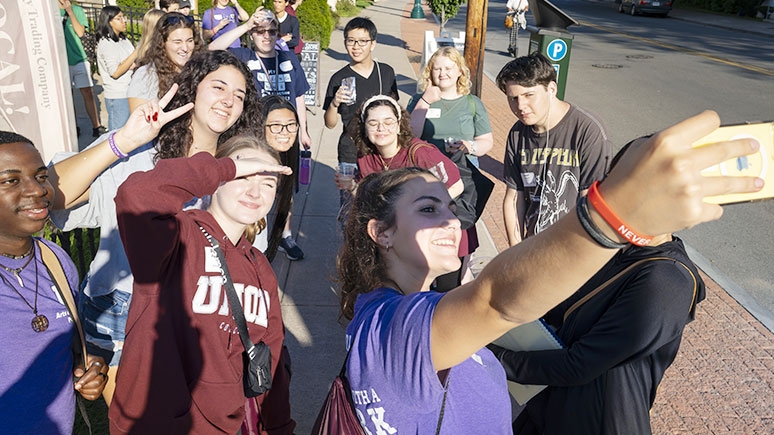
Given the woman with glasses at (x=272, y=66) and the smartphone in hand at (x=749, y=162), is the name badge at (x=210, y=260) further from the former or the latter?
the woman with glasses at (x=272, y=66)

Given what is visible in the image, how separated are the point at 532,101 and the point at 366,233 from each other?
1.91m

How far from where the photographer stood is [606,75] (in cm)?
1525

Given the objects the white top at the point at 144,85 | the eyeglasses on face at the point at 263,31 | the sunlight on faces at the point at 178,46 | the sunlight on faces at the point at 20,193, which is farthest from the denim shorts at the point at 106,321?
the eyeglasses on face at the point at 263,31

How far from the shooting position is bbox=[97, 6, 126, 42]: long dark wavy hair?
6.94 meters

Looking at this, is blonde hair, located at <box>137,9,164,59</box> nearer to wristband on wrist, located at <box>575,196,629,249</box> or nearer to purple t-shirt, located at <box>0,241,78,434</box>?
purple t-shirt, located at <box>0,241,78,434</box>

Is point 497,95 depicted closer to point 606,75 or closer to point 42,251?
point 606,75

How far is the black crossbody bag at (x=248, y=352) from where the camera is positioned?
2.20m

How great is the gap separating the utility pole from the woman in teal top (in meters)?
5.65

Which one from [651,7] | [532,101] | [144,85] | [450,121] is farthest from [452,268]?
[651,7]

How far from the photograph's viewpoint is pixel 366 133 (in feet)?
13.6

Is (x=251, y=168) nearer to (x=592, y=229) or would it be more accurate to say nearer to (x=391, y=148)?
(x=592, y=229)

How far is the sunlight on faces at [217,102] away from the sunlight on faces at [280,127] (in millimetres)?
1170

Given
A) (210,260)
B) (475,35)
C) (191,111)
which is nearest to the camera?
(210,260)

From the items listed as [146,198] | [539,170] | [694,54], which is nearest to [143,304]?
[146,198]
